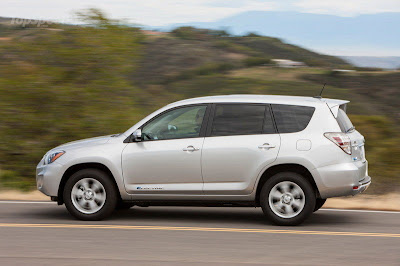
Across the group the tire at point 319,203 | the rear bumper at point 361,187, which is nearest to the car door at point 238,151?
the rear bumper at point 361,187

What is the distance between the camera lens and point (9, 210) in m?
10.3

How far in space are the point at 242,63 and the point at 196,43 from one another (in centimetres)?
502

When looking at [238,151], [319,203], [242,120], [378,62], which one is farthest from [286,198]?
[378,62]

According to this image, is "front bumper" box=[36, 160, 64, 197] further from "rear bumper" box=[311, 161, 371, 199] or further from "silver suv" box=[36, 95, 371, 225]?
"rear bumper" box=[311, 161, 371, 199]

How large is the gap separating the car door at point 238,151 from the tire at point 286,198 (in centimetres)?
23

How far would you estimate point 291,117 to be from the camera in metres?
8.91

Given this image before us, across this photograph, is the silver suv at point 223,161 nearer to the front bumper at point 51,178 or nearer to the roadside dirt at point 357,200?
the front bumper at point 51,178

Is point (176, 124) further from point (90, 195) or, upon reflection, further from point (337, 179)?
point (337, 179)

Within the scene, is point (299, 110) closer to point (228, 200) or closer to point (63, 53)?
point (228, 200)

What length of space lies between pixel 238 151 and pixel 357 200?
367 cm

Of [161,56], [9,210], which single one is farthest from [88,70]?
[161,56]

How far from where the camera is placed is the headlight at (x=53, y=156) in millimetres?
9352

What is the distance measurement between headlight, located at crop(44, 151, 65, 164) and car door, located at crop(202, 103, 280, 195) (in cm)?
200

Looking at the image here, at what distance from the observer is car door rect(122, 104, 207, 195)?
8.94 metres
